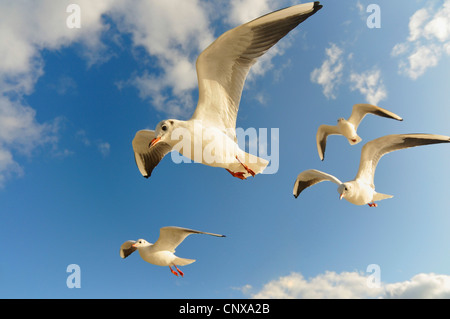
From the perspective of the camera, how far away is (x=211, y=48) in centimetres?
428

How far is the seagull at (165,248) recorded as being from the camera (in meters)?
4.96

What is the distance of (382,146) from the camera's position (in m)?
5.54

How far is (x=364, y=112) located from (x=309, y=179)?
6.64ft

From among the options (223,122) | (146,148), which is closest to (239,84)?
(223,122)

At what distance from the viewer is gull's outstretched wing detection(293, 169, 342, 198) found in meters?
5.89

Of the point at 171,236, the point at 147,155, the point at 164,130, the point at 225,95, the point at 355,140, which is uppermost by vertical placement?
the point at 355,140

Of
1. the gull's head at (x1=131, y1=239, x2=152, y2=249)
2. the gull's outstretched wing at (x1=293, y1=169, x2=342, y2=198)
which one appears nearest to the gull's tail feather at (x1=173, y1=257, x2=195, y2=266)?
the gull's head at (x1=131, y1=239, x2=152, y2=249)

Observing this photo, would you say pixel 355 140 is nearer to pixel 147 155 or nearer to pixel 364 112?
pixel 364 112

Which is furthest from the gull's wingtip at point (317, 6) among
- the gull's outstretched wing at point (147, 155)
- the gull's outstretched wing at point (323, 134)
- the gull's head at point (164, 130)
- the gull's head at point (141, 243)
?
the gull's head at point (141, 243)

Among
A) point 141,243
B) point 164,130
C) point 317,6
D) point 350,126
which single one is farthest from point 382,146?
point 141,243

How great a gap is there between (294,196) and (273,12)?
12.1 ft

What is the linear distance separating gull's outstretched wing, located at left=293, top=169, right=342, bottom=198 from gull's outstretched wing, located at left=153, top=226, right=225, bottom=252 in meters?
2.58

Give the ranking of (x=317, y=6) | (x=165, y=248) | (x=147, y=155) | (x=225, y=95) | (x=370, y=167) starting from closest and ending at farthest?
(x=317, y=6) → (x=225, y=95) → (x=165, y=248) → (x=370, y=167) → (x=147, y=155)

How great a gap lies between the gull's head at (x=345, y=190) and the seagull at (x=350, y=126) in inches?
66.7
